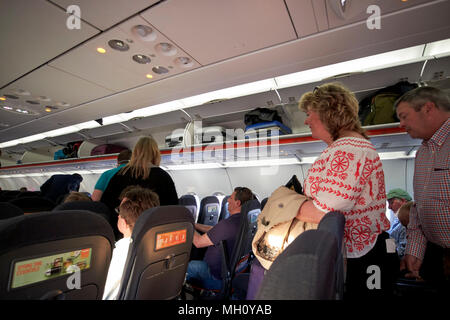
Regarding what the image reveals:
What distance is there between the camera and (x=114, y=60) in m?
2.61

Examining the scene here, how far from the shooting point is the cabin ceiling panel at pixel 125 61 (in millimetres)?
2219

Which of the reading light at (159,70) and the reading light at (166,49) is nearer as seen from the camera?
the reading light at (166,49)

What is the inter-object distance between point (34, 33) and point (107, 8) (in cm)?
92

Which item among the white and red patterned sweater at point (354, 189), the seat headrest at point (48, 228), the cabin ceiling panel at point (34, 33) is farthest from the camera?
the cabin ceiling panel at point (34, 33)

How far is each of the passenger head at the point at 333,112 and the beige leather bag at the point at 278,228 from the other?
480 millimetres

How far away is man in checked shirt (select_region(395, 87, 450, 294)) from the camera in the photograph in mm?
Result: 1565

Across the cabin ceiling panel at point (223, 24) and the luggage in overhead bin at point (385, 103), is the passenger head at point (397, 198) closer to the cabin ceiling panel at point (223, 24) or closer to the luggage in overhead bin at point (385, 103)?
the luggage in overhead bin at point (385, 103)

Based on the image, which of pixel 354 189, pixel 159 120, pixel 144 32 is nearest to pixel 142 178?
pixel 144 32

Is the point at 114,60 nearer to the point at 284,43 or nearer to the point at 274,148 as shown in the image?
the point at 284,43

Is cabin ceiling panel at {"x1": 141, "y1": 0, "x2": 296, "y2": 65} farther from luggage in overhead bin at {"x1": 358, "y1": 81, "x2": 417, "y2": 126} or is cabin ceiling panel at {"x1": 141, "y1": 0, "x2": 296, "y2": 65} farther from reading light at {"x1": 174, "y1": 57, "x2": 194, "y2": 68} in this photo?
luggage in overhead bin at {"x1": 358, "y1": 81, "x2": 417, "y2": 126}

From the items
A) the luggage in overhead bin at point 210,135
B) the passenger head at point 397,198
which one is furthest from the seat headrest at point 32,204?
the passenger head at point 397,198

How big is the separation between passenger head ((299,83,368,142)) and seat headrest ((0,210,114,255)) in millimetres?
1311
